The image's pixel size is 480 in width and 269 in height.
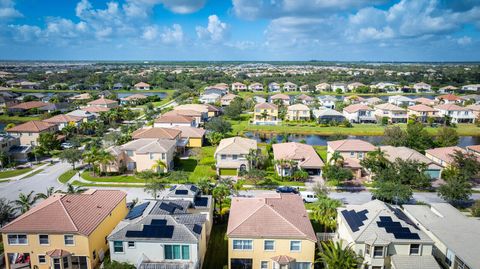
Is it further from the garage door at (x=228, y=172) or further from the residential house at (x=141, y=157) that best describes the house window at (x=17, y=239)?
the garage door at (x=228, y=172)

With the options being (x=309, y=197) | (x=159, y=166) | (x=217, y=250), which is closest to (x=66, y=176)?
(x=159, y=166)

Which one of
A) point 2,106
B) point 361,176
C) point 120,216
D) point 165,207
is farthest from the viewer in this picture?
point 2,106

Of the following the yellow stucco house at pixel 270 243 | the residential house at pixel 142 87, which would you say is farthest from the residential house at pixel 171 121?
the residential house at pixel 142 87

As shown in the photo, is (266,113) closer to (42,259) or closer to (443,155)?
(443,155)

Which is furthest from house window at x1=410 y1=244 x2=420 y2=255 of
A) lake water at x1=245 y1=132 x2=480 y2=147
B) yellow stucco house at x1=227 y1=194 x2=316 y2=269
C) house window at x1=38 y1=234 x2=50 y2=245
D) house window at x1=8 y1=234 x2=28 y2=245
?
lake water at x1=245 y1=132 x2=480 y2=147

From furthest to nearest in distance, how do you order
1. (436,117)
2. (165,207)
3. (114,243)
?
(436,117)
(165,207)
(114,243)

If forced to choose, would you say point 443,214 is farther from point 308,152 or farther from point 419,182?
point 308,152

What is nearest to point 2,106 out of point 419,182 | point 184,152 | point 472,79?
point 184,152

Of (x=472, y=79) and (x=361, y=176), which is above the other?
(x=472, y=79)
